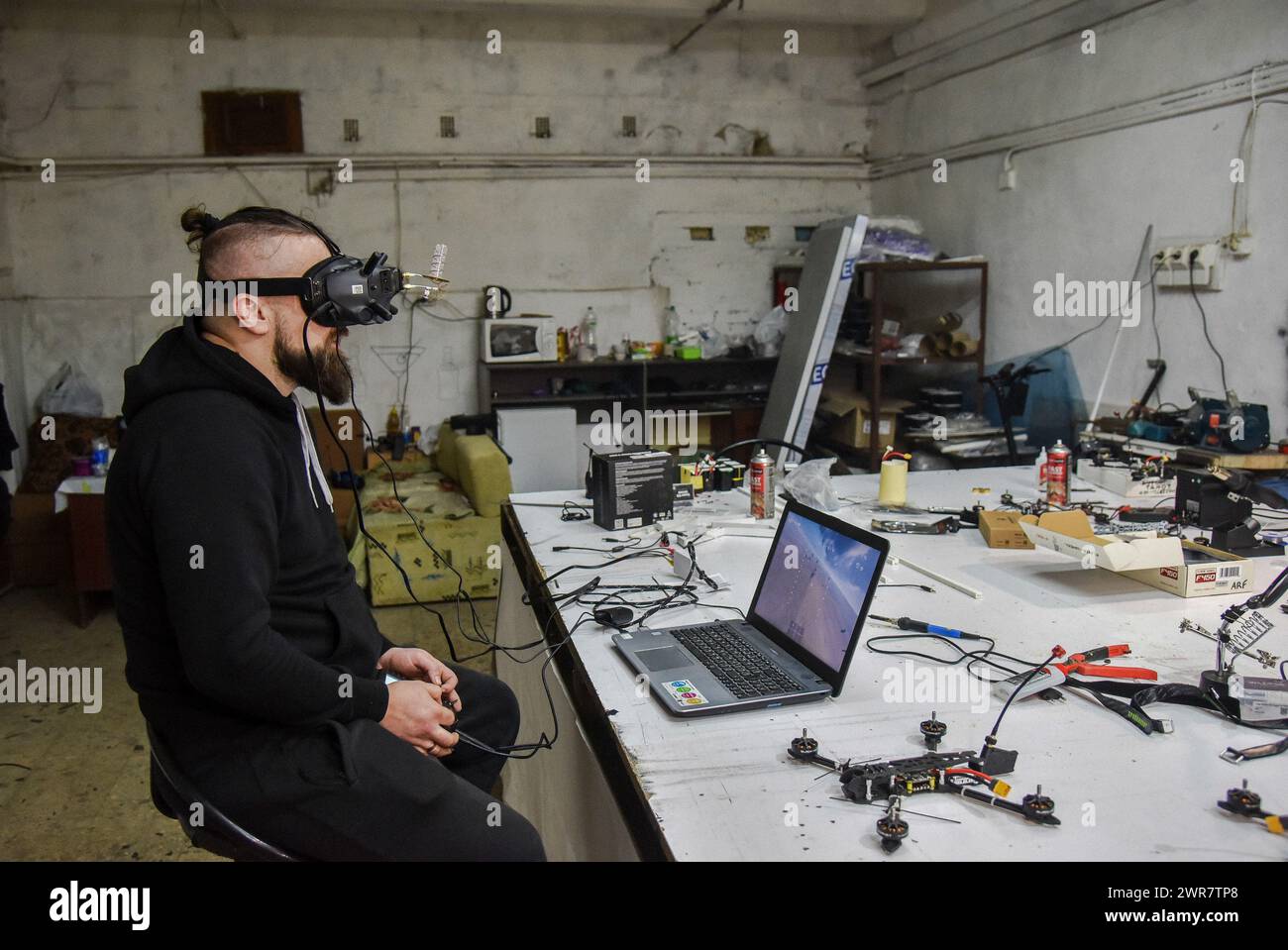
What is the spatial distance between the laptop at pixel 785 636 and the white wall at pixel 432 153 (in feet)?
14.1

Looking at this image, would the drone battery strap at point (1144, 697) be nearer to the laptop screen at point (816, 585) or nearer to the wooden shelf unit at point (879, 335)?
the laptop screen at point (816, 585)

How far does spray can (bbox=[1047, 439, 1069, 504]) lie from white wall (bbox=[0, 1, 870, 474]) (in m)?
3.57

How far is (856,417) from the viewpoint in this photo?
208 inches

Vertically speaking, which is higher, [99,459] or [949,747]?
[99,459]

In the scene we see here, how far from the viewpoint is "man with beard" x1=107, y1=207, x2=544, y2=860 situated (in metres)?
1.35

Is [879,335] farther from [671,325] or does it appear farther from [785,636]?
[785,636]

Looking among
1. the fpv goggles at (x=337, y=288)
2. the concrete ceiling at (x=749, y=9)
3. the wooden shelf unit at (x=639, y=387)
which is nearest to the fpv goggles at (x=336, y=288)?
the fpv goggles at (x=337, y=288)

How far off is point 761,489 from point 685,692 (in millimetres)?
1216

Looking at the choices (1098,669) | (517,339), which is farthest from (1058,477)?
(517,339)

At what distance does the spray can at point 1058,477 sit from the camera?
8.98 ft

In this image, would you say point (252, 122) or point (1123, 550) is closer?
point (1123, 550)

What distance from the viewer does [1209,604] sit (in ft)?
6.38

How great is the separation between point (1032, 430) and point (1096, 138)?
135 cm

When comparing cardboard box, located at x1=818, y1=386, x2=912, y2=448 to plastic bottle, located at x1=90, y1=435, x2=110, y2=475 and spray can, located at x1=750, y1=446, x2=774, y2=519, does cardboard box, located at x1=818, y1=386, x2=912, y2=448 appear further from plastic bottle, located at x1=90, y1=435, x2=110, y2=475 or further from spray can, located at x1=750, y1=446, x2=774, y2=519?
plastic bottle, located at x1=90, y1=435, x2=110, y2=475
